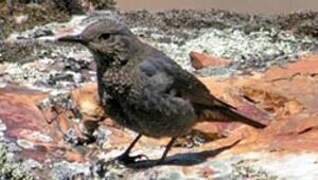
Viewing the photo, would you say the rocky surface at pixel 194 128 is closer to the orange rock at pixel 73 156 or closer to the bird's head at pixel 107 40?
the orange rock at pixel 73 156

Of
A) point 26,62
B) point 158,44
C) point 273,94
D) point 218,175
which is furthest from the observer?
point 158,44

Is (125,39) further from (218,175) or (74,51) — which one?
(74,51)

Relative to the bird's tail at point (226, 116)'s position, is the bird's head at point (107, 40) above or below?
above

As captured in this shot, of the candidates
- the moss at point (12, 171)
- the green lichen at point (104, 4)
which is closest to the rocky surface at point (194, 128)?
the moss at point (12, 171)

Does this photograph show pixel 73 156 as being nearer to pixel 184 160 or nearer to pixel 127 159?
pixel 127 159

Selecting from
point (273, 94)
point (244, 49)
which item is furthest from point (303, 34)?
point (273, 94)
